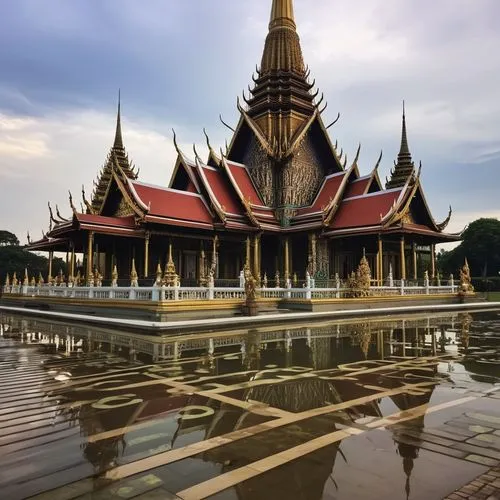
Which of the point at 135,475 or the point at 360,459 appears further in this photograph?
the point at 360,459

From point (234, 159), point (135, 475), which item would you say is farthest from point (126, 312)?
point (234, 159)

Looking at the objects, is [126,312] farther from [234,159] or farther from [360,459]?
[234,159]

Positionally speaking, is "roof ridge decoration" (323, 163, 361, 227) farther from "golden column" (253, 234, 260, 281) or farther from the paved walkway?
the paved walkway

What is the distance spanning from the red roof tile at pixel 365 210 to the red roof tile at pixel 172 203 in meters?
6.29

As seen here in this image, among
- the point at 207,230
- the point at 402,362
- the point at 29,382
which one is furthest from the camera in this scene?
the point at 207,230

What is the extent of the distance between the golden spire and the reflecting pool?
77.5ft

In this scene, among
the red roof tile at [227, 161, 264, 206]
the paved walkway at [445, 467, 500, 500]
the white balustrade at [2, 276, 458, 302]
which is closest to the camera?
the paved walkway at [445, 467, 500, 500]

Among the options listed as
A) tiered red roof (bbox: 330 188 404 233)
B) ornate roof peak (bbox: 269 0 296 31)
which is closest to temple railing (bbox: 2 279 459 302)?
tiered red roof (bbox: 330 188 404 233)

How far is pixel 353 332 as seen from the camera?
1108 cm

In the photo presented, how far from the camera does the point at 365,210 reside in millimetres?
21875

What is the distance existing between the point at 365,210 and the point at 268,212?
15.8 feet

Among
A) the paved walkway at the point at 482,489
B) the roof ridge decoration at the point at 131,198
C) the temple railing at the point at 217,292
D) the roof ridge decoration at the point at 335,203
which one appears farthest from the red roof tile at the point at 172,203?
the paved walkway at the point at 482,489

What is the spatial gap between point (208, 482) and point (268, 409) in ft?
5.36

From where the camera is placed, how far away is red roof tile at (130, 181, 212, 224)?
1947cm
